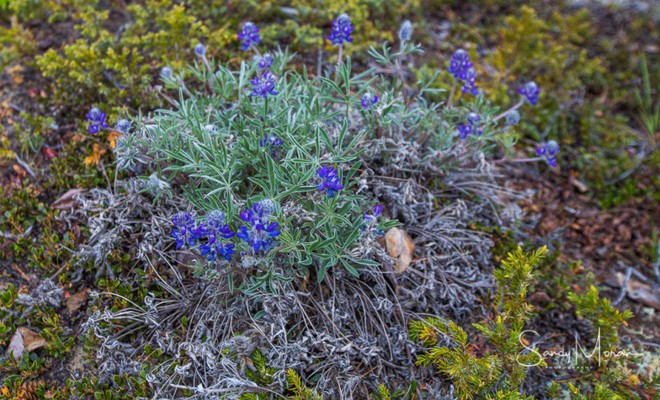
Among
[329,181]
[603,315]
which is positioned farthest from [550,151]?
[329,181]

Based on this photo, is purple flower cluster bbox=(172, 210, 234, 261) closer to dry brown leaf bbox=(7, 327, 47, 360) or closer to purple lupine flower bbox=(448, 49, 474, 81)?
dry brown leaf bbox=(7, 327, 47, 360)

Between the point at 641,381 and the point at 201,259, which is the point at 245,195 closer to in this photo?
the point at 201,259

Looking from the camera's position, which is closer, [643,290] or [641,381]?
[641,381]

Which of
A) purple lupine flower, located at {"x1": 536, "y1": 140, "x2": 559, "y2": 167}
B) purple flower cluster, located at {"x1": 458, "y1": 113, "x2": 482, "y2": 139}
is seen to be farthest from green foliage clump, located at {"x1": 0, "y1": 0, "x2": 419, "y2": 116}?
purple lupine flower, located at {"x1": 536, "y1": 140, "x2": 559, "y2": 167}

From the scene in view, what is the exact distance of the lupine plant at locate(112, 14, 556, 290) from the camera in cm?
239

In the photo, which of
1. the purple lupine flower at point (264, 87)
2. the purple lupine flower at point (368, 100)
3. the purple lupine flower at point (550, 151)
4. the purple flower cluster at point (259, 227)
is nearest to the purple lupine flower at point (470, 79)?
the purple lupine flower at point (550, 151)

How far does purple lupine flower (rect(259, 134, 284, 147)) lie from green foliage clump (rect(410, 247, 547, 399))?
1.10m

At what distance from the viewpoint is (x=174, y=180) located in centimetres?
289

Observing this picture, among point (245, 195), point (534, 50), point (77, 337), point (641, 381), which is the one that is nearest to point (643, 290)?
point (641, 381)

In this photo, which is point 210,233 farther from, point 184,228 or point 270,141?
point 270,141

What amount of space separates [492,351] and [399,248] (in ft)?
2.25

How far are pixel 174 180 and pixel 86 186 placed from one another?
1.96ft

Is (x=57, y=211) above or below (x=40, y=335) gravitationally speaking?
above

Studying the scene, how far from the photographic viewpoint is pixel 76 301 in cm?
279
